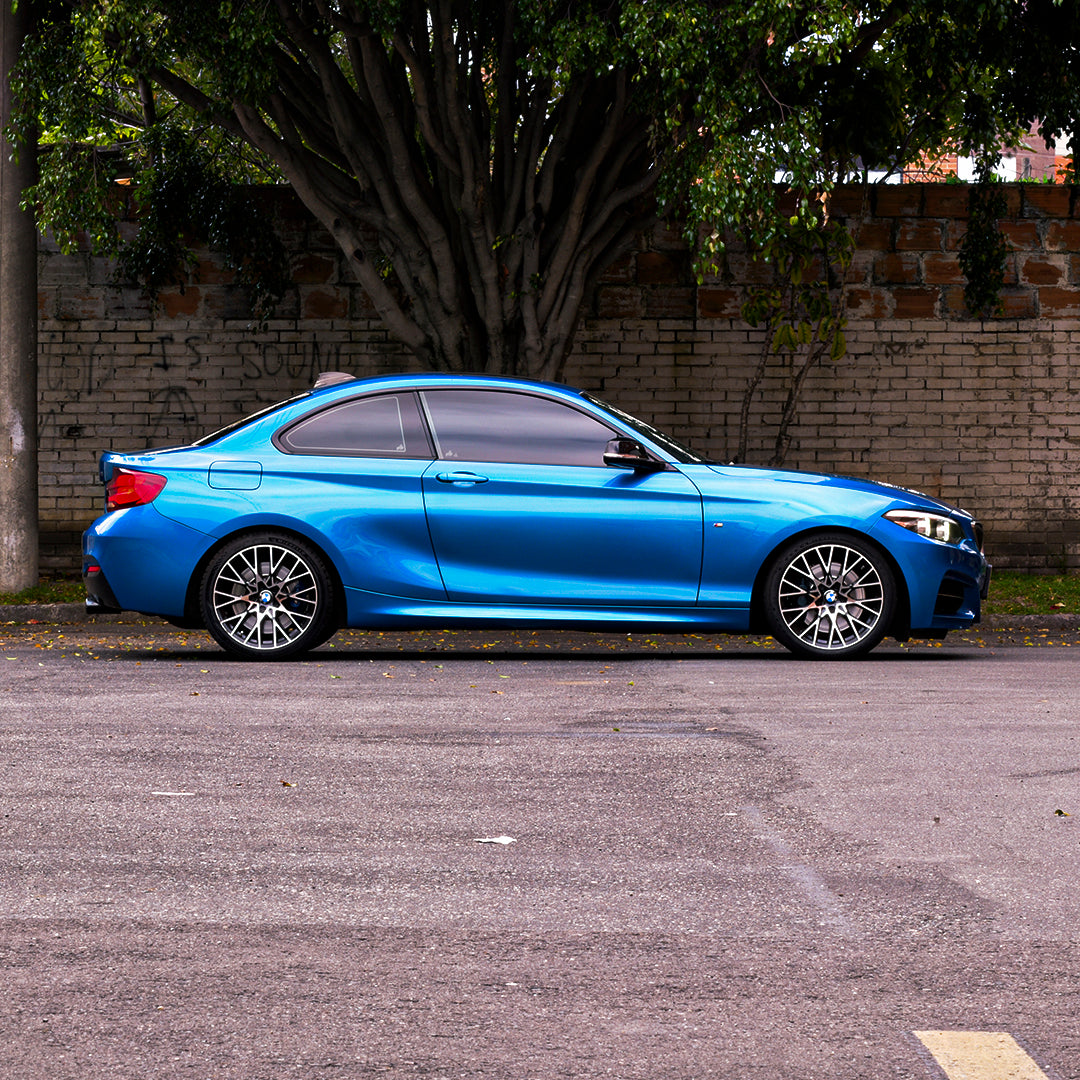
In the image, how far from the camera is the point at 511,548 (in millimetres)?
9430

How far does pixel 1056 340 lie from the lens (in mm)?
16500

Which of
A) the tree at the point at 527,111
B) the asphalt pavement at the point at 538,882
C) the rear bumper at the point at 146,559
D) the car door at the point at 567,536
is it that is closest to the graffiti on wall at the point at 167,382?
the tree at the point at 527,111

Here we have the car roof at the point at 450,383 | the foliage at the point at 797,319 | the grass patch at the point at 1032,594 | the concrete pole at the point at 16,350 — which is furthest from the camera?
the foliage at the point at 797,319

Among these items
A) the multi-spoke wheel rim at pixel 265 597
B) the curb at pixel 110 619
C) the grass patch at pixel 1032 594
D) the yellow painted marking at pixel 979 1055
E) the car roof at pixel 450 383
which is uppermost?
the car roof at pixel 450 383

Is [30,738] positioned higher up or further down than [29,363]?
further down

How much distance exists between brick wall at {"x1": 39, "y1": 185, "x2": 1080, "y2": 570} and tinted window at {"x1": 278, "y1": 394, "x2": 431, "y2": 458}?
680 centimetres

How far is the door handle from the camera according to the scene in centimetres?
947

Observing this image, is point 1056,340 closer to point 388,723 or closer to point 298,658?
point 298,658

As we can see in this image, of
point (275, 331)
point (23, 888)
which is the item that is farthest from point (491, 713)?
point (275, 331)

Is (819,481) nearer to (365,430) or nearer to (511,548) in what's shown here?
(511,548)

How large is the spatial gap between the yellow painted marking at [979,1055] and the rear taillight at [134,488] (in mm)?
6977

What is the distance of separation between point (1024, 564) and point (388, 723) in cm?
1099

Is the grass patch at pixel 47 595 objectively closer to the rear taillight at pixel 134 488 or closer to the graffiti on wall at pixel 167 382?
the graffiti on wall at pixel 167 382

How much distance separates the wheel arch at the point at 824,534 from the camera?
9477 millimetres
